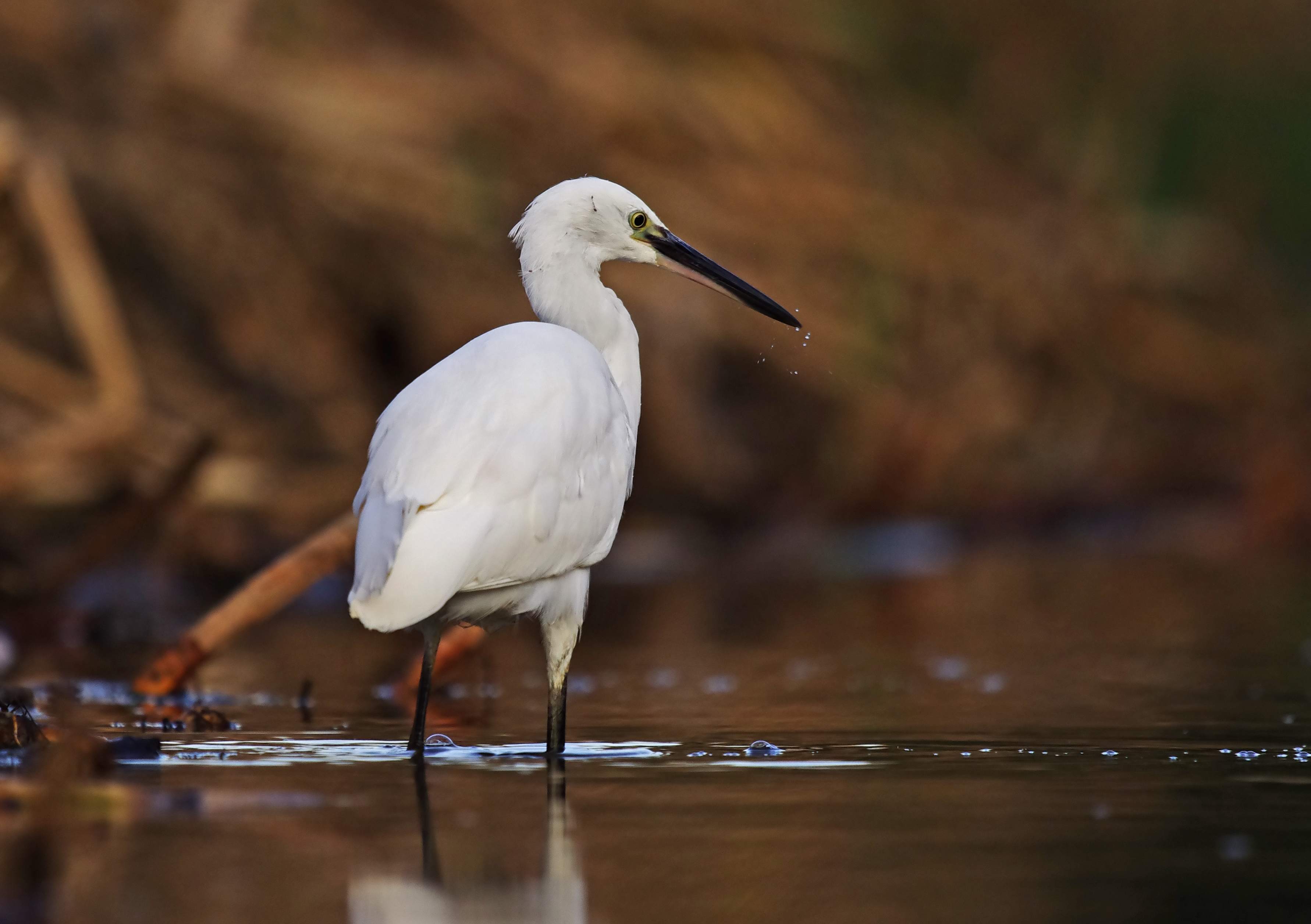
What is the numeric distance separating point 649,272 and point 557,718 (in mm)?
8834

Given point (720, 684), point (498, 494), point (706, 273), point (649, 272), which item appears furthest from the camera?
point (649, 272)

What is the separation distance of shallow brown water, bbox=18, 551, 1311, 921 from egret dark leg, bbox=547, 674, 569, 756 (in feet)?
0.21

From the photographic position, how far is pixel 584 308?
656 cm

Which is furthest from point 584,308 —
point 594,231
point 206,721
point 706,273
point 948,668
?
point 948,668

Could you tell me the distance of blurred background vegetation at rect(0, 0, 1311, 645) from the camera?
38.3 ft

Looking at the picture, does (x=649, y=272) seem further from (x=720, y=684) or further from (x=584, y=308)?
(x=584, y=308)

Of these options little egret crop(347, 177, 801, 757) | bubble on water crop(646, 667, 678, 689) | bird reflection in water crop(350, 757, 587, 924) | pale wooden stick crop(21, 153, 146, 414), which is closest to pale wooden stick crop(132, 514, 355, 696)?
little egret crop(347, 177, 801, 757)

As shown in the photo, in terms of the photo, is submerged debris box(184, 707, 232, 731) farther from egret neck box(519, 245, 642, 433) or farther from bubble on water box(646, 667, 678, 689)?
bubble on water box(646, 667, 678, 689)

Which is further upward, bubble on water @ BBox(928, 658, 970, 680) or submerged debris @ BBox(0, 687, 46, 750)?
bubble on water @ BBox(928, 658, 970, 680)

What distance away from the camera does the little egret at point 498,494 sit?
5141mm

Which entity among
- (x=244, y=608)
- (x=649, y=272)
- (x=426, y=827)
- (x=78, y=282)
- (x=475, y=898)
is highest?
(x=649, y=272)

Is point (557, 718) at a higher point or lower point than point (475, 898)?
higher

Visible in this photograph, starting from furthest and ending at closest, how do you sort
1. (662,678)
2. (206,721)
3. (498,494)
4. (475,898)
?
(662,678)
(206,721)
(498,494)
(475,898)

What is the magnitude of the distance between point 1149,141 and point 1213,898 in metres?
18.0
